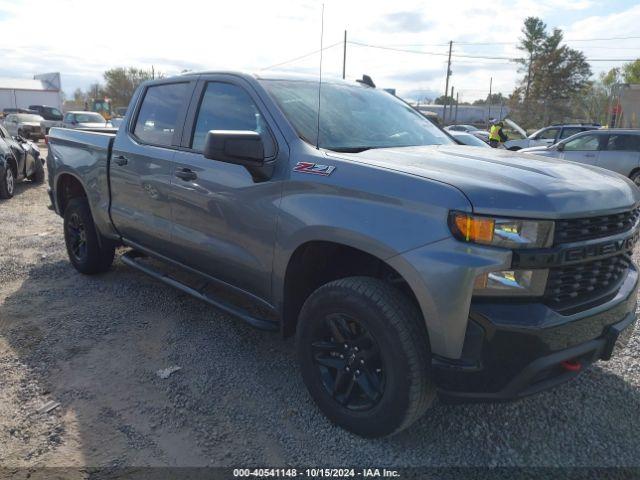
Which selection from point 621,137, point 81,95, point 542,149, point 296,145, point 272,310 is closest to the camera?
point 296,145

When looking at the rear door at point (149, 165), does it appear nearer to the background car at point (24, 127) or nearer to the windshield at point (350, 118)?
the windshield at point (350, 118)

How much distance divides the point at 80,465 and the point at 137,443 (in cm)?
27

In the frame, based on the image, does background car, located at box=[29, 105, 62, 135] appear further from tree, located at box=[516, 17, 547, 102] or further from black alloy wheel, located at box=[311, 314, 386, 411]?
tree, located at box=[516, 17, 547, 102]

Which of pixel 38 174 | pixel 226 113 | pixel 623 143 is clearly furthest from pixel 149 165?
pixel 623 143

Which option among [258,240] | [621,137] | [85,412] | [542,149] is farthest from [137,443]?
[542,149]

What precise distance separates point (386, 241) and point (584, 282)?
0.92 metres

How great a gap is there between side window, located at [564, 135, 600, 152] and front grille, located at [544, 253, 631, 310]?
11019mm

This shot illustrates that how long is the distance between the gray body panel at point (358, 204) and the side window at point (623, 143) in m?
10.4

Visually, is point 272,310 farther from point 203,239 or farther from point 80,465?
point 80,465

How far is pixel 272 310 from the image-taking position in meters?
3.14

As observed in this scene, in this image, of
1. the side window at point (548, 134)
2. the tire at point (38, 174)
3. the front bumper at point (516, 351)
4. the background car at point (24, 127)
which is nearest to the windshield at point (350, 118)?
the front bumper at point (516, 351)

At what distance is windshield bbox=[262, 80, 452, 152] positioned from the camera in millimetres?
3062

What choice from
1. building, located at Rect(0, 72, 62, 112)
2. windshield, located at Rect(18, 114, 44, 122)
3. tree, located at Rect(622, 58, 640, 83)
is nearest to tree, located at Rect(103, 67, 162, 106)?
building, located at Rect(0, 72, 62, 112)

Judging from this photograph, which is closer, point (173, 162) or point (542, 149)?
point (173, 162)
